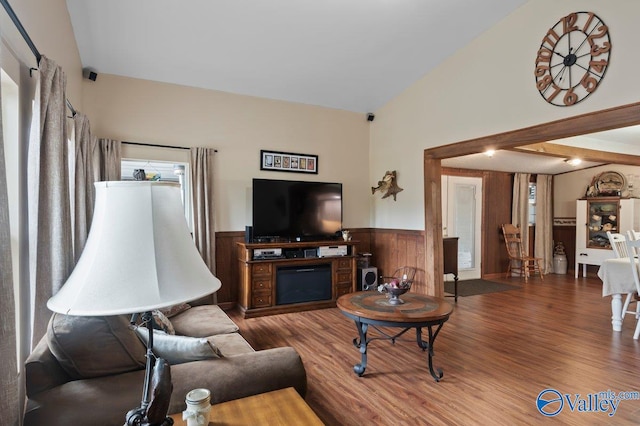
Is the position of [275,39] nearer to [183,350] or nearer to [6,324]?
[183,350]

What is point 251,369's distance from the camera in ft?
5.32

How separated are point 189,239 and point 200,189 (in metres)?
3.67

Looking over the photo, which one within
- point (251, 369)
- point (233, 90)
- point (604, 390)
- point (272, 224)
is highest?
point (233, 90)

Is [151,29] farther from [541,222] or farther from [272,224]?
[541,222]

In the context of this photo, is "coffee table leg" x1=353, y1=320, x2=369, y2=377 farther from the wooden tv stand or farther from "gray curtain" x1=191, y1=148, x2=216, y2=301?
"gray curtain" x1=191, y1=148, x2=216, y2=301

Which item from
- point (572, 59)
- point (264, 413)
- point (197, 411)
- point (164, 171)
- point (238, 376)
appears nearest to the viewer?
point (197, 411)

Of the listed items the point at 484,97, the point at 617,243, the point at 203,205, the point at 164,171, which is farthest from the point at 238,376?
the point at 617,243

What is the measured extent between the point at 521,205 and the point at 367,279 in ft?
14.7

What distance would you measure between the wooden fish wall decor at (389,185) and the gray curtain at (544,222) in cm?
447

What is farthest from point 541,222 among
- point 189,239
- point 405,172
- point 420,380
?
point 189,239

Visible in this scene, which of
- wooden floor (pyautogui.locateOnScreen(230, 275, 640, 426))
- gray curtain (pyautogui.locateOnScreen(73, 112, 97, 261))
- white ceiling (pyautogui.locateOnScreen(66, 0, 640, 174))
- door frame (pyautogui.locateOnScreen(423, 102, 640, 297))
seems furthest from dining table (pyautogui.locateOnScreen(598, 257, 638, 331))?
gray curtain (pyautogui.locateOnScreen(73, 112, 97, 261))

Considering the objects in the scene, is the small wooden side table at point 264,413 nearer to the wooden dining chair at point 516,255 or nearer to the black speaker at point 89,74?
the black speaker at point 89,74

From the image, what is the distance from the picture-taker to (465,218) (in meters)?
6.89

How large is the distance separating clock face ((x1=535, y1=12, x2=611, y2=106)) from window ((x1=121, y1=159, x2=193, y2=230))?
4.20 m
